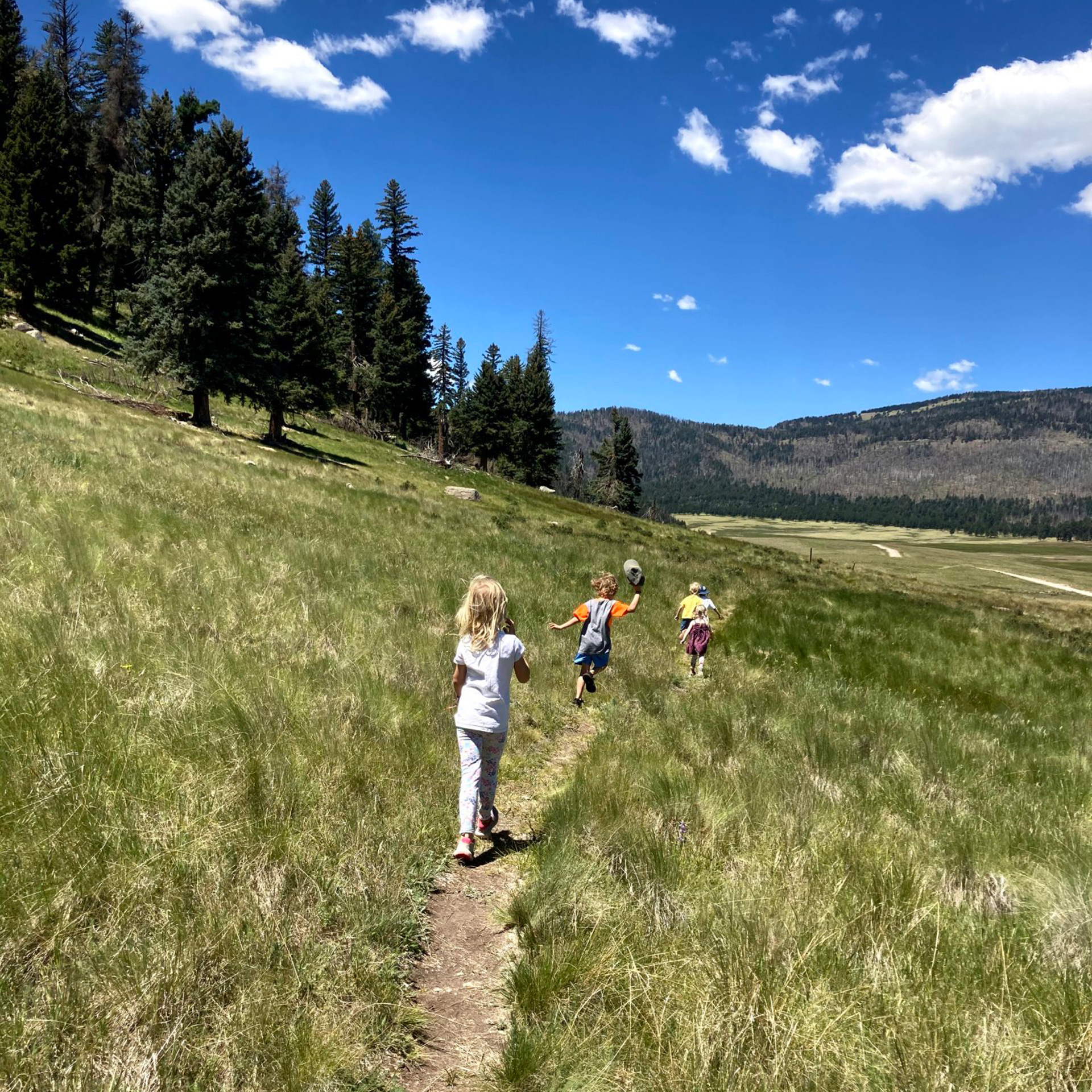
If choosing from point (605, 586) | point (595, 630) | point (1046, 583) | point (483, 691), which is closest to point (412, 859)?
point (483, 691)

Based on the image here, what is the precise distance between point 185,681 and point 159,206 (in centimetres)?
4385

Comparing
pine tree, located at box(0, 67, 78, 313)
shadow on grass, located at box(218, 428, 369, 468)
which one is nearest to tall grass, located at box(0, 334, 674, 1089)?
shadow on grass, located at box(218, 428, 369, 468)

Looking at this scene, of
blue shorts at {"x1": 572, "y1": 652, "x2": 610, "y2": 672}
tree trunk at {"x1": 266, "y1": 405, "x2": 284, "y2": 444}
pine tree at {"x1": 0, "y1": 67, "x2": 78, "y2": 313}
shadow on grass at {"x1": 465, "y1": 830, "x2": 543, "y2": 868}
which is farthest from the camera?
tree trunk at {"x1": 266, "y1": 405, "x2": 284, "y2": 444}

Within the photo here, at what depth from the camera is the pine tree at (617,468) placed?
7500 centimetres

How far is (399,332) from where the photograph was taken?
56.6 m

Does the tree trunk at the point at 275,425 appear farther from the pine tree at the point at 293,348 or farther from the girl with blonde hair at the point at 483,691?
the girl with blonde hair at the point at 483,691

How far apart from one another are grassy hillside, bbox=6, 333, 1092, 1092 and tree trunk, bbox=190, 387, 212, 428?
23.4 meters

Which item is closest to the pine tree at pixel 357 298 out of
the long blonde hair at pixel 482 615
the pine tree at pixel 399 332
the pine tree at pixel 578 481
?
the pine tree at pixel 399 332

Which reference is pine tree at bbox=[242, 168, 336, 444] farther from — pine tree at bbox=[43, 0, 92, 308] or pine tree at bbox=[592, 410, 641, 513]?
pine tree at bbox=[592, 410, 641, 513]

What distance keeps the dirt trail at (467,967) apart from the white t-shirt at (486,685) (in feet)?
2.84

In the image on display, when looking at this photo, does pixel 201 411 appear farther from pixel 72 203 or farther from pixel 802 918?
pixel 802 918

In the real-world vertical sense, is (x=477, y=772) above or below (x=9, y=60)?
below

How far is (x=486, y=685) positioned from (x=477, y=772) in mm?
597

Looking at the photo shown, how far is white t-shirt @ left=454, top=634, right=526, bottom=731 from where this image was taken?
4.34 m
